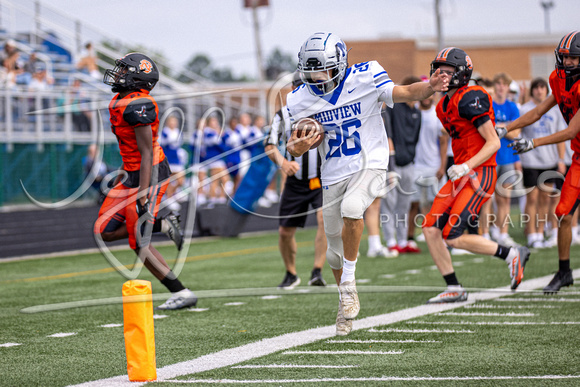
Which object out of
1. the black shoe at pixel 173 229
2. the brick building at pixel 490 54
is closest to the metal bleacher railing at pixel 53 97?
the black shoe at pixel 173 229

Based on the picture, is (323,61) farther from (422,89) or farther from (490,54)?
(490,54)

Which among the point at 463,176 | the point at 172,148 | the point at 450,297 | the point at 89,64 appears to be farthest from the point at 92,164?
the point at 463,176

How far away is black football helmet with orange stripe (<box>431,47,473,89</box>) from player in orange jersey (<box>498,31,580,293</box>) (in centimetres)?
59

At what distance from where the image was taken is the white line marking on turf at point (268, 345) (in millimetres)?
4253

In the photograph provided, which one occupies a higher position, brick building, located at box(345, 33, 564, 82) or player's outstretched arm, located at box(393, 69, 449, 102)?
brick building, located at box(345, 33, 564, 82)

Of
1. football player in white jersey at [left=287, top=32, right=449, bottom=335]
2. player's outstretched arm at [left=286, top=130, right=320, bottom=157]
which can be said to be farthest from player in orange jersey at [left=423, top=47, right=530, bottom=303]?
player's outstretched arm at [left=286, top=130, right=320, bottom=157]

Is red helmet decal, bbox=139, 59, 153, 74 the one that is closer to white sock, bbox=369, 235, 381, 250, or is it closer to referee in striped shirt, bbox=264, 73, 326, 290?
referee in striped shirt, bbox=264, 73, 326, 290

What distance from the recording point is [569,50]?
655 centimetres

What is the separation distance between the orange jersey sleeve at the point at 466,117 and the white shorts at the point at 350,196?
3.46 ft

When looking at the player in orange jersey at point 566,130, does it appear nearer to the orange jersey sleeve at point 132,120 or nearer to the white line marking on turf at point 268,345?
the white line marking on turf at point 268,345

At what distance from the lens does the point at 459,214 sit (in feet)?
20.8

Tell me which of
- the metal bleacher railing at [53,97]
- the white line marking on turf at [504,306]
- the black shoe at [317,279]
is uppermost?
the metal bleacher railing at [53,97]

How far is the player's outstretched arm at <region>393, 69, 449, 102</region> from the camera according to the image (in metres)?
5.10

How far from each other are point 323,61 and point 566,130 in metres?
2.47
